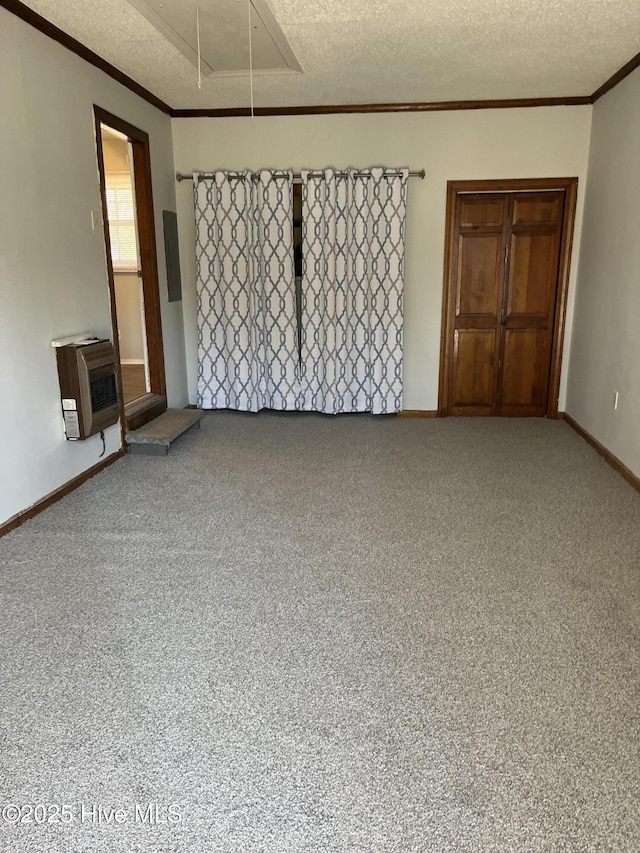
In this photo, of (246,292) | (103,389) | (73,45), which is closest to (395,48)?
(73,45)

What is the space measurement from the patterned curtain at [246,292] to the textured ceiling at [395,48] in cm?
71

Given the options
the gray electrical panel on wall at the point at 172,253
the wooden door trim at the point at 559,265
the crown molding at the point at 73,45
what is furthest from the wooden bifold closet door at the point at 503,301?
the crown molding at the point at 73,45

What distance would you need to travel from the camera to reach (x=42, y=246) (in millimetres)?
3373

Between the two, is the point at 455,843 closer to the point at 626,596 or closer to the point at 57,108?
the point at 626,596

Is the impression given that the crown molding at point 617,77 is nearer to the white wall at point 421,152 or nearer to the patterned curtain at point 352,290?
the white wall at point 421,152

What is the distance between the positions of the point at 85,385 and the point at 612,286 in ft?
11.6

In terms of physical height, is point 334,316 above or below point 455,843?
above

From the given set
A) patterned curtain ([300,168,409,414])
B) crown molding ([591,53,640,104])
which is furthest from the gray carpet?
crown molding ([591,53,640,104])

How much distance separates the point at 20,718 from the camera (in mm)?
1821

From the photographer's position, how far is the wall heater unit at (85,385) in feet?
11.6

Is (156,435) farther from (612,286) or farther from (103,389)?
(612,286)

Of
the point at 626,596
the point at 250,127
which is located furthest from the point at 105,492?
the point at 250,127

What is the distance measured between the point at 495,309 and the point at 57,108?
359 centimetres

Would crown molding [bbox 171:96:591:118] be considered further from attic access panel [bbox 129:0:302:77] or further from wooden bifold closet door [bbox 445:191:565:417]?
attic access panel [bbox 129:0:302:77]
